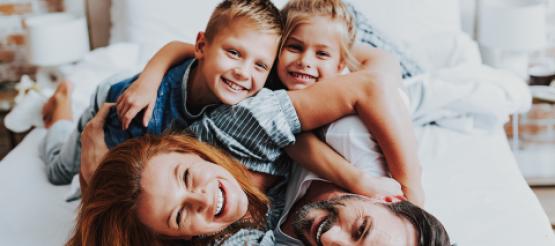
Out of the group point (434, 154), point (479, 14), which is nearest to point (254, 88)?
point (434, 154)

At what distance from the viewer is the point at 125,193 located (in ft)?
4.33

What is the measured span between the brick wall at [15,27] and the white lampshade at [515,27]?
1961 mm

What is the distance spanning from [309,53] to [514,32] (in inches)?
53.7

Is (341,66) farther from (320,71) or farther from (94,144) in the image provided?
(94,144)

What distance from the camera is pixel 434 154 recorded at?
2.11 m

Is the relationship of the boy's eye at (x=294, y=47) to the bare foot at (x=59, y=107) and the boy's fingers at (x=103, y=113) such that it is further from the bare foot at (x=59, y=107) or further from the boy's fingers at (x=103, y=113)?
the bare foot at (x=59, y=107)

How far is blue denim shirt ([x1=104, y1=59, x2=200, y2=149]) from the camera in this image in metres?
1.65

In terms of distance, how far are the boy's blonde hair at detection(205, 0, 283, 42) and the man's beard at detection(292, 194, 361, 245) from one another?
1.57 feet

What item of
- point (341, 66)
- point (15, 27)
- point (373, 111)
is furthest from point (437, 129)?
point (15, 27)

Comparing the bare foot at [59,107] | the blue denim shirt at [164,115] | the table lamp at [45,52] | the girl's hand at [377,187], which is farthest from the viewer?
the table lamp at [45,52]

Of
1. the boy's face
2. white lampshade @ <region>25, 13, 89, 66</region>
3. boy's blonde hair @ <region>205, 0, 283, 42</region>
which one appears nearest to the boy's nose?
the boy's face

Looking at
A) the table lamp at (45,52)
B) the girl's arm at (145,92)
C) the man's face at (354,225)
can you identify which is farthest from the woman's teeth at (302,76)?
the table lamp at (45,52)

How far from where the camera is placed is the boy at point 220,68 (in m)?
1.55

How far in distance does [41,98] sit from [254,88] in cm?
132
